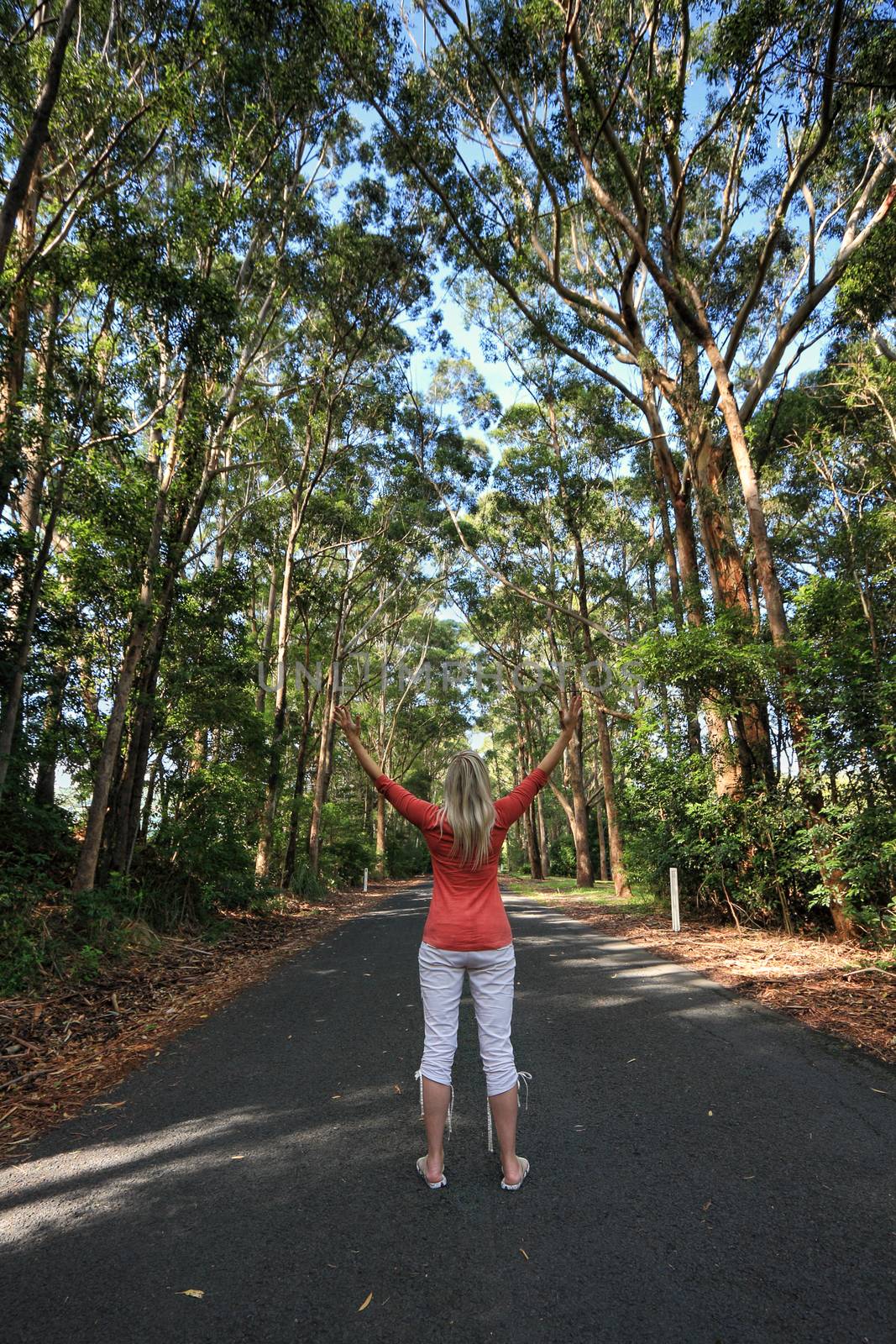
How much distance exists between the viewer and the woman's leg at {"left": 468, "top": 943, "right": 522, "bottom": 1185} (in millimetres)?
2654

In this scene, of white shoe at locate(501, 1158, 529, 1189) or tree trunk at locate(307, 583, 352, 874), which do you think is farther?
tree trunk at locate(307, 583, 352, 874)

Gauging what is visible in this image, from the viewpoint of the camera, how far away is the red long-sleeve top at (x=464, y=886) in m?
2.73

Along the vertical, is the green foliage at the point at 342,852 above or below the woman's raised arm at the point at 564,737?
below

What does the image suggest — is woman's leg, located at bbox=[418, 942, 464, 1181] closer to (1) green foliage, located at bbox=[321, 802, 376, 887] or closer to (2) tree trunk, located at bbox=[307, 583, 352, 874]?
(2) tree trunk, located at bbox=[307, 583, 352, 874]

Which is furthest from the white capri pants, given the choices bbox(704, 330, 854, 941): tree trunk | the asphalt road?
bbox(704, 330, 854, 941): tree trunk

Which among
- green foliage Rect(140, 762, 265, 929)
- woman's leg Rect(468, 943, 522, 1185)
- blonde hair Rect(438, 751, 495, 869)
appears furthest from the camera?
green foliage Rect(140, 762, 265, 929)

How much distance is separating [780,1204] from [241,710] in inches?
408

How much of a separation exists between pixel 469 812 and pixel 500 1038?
0.96m

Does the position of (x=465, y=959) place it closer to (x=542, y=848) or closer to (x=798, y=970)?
(x=798, y=970)

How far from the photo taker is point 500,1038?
2.72 metres

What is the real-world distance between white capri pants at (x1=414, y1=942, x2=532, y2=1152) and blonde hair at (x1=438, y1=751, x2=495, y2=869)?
0.40 m

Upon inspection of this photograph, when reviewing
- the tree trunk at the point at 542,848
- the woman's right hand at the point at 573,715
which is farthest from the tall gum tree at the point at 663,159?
the tree trunk at the point at 542,848

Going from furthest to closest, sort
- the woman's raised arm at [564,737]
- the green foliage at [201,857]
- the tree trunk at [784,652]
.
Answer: the green foliage at [201,857], the tree trunk at [784,652], the woman's raised arm at [564,737]

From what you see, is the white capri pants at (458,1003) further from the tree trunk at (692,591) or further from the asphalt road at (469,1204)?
the tree trunk at (692,591)
